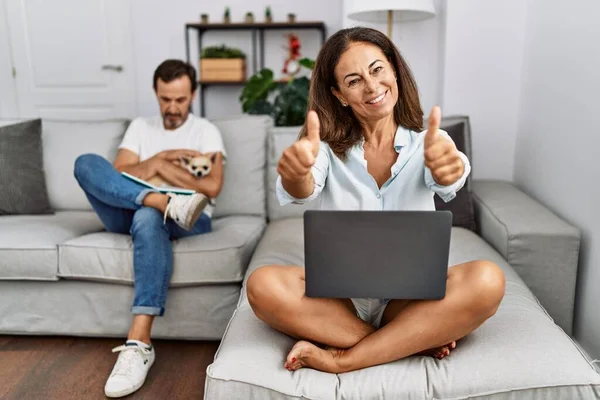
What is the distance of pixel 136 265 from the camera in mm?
1986

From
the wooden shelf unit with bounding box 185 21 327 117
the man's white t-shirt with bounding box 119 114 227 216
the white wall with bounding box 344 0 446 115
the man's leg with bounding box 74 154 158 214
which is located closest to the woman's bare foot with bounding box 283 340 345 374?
the man's leg with bounding box 74 154 158 214

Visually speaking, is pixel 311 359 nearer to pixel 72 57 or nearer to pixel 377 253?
pixel 377 253

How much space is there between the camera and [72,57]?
4.59m

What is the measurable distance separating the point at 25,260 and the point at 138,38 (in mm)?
2956

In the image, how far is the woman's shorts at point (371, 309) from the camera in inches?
56.1

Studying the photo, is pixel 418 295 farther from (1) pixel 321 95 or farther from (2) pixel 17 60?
(2) pixel 17 60

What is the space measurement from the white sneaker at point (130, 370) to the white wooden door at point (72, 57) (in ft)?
10.2

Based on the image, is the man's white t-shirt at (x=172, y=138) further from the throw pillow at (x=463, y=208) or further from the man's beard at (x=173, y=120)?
the throw pillow at (x=463, y=208)

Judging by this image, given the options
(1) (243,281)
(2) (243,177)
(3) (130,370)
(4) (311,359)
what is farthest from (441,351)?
(2) (243,177)

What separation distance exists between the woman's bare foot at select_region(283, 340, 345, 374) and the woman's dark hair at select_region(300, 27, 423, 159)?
481mm

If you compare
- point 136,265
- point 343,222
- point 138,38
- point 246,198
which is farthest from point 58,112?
point 343,222

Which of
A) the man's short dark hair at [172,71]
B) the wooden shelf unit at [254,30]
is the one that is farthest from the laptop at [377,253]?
the wooden shelf unit at [254,30]

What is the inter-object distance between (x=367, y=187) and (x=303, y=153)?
33 centimetres

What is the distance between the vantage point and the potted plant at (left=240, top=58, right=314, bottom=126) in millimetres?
2949
